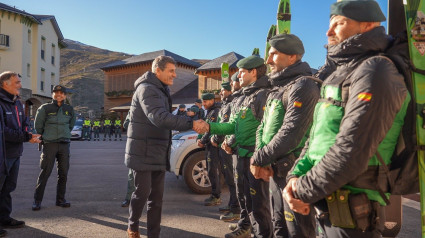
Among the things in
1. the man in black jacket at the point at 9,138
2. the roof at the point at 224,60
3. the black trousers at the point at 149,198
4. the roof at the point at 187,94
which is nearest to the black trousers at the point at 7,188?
the man in black jacket at the point at 9,138

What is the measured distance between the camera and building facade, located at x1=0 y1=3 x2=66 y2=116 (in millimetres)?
33469

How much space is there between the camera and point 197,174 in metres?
6.97

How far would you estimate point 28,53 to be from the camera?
35.5 meters

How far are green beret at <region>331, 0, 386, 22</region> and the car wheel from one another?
5.41m

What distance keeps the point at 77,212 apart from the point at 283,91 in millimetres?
4198

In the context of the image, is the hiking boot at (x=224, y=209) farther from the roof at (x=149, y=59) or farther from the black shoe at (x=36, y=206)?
the roof at (x=149, y=59)

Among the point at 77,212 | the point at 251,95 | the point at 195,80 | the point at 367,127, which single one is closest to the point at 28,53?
the point at 195,80

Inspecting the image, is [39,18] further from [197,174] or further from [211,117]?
[197,174]

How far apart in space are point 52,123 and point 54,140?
297 mm

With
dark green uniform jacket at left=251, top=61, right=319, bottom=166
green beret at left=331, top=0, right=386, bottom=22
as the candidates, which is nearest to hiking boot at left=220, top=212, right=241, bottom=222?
dark green uniform jacket at left=251, top=61, right=319, bottom=166

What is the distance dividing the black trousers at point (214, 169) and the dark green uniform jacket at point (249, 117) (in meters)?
2.07

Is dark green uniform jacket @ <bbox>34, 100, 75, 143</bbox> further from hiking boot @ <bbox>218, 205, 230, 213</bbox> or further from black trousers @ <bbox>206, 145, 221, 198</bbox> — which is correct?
hiking boot @ <bbox>218, 205, 230, 213</bbox>

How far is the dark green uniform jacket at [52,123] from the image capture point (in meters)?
5.72

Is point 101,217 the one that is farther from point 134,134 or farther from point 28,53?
point 28,53
